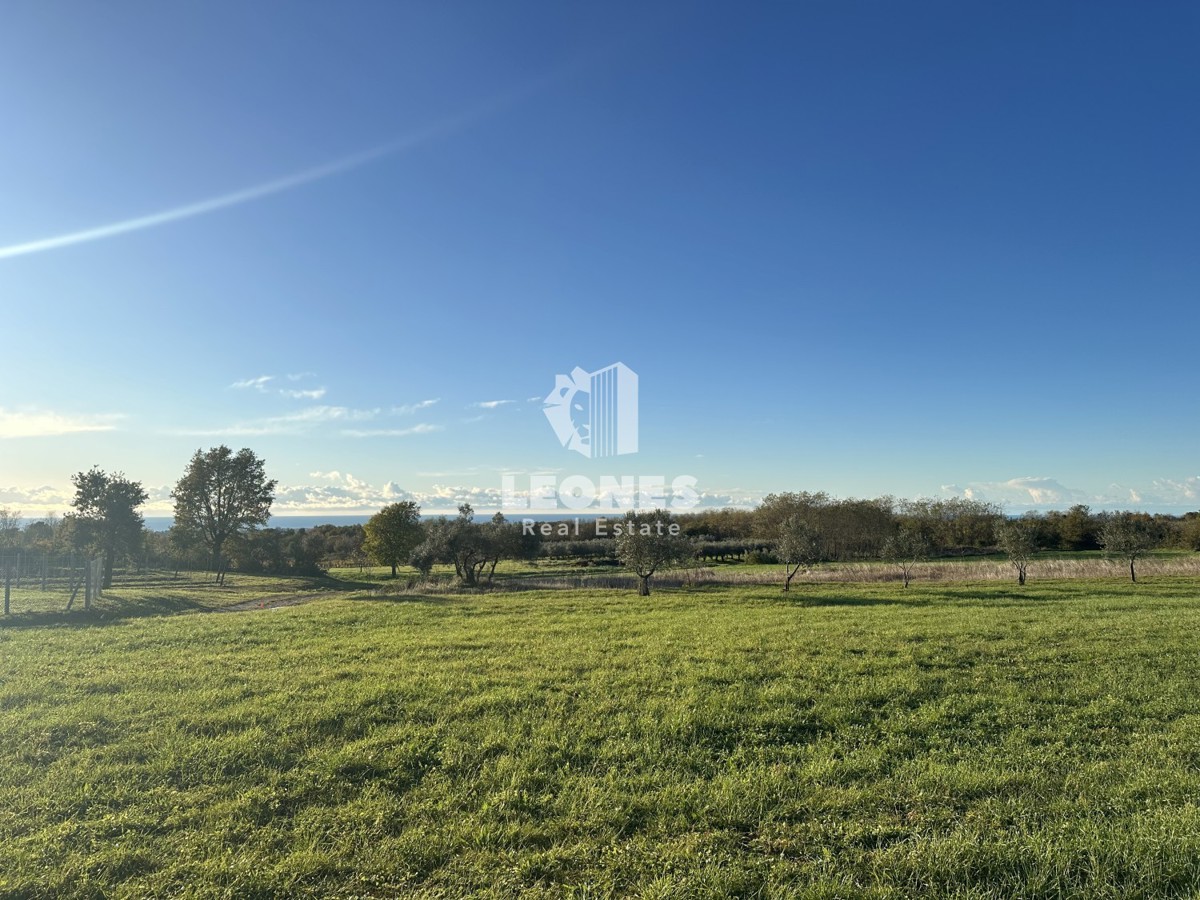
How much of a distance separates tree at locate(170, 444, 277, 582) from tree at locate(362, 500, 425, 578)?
32.3 feet

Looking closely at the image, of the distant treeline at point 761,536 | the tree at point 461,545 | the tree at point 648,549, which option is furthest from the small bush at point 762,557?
the tree at point 461,545

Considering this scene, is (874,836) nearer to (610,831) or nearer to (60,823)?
(610,831)

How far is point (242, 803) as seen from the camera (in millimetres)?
6043

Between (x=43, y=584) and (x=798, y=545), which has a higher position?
(x=798, y=545)

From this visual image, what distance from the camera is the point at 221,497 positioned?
178 feet

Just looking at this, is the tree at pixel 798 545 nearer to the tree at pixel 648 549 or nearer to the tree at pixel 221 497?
the tree at pixel 648 549

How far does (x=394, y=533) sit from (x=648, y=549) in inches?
1319

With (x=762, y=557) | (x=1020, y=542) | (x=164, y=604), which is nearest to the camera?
(x=164, y=604)

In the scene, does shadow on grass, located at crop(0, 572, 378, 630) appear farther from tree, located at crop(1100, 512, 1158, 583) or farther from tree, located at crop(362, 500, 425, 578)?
tree, located at crop(1100, 512, 1158, 583)

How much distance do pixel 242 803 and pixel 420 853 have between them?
233cm

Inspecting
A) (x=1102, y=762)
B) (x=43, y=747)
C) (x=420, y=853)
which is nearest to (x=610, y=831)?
(x=420, y=853)

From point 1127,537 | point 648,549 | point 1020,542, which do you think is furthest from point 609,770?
point 1127,537

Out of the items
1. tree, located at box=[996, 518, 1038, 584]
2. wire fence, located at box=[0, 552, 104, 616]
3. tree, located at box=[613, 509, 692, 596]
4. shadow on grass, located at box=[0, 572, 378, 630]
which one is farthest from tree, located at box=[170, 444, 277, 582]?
tree, located at box=[996, 518, 1038, 584]

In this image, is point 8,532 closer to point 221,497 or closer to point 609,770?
point 221,497
